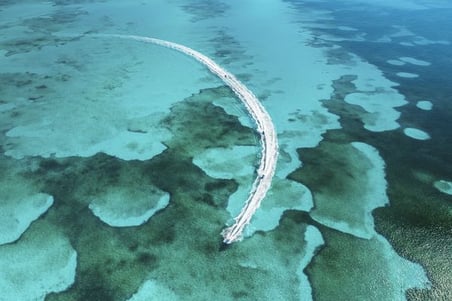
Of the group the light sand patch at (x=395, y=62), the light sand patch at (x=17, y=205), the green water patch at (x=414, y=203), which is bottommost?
the light sand patch at (x=17, y=205)

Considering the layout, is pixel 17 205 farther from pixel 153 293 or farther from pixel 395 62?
pixel 395 62

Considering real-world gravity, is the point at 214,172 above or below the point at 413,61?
below

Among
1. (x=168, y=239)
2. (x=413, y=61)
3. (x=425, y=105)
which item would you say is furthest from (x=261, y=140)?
(x=413, y=61)

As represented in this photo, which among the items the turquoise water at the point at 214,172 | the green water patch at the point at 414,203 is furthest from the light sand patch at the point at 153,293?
the green water patch at the point at 414,203

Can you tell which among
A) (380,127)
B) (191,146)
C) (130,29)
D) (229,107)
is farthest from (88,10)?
(380,127)

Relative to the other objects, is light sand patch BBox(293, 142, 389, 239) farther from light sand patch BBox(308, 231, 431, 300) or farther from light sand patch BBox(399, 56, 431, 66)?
light sand patch BBox(399, 56, 431, 66)

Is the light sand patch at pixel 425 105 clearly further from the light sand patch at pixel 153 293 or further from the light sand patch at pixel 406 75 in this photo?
the light sand patch at pixel 153 293
